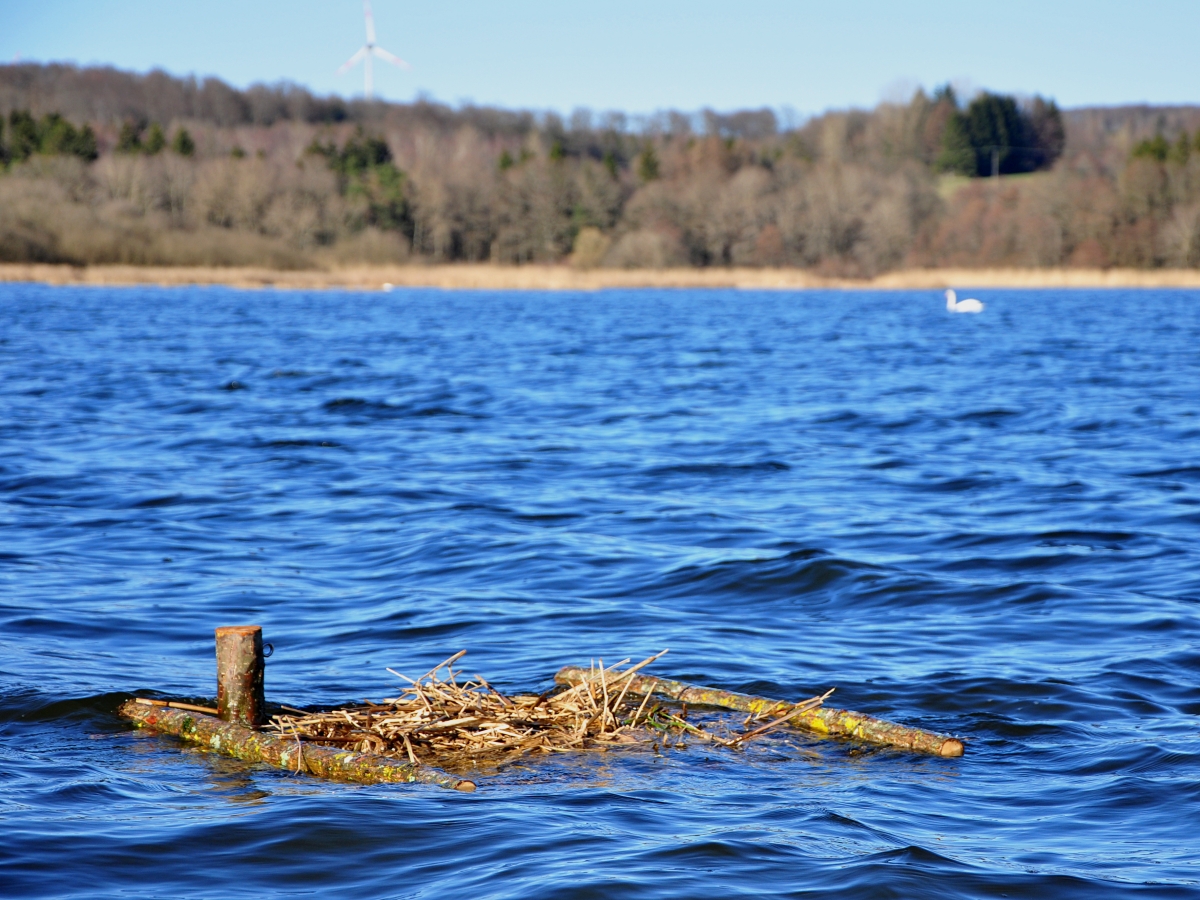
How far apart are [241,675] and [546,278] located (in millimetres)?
82890

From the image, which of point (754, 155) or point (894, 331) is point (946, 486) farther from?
point (754, 155)

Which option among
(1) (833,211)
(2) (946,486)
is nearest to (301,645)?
(2) (946,486)

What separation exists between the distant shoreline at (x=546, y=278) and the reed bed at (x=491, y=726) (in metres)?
79.7

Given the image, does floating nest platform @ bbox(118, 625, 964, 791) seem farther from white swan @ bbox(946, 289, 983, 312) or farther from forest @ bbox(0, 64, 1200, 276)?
forest @ bbox(0, 64, 1200, 276)

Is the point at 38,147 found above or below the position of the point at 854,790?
above

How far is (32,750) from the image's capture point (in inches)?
254

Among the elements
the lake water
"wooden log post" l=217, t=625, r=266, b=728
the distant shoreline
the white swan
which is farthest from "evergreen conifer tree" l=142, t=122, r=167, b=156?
"wooden log post" l=217, t=625, r=266, b=728

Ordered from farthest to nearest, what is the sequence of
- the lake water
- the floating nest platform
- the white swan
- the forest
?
the forest
the white swan
the floating nest platform
the lake water

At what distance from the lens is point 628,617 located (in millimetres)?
9422

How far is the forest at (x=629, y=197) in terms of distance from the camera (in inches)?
3789

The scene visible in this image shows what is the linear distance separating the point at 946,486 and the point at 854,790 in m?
10.2

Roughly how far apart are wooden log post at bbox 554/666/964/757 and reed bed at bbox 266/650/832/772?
0.23 ft

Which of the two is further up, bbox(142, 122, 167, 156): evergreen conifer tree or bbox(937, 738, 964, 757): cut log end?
bbox(142, 122, 167, 156): evergreen conifer tree

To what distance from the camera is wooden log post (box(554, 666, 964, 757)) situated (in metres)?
6.17
